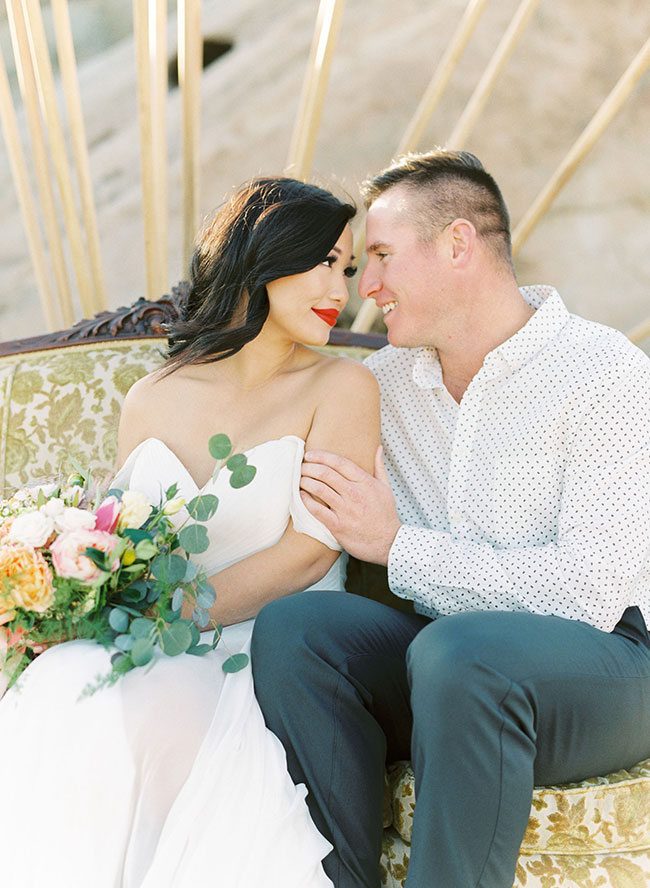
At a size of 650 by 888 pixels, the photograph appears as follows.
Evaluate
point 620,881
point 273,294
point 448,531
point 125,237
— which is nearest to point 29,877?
point 620,881

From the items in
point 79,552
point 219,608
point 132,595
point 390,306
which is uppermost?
point 390,306

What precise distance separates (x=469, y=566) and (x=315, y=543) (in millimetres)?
306

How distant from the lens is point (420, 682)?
4.17 ft

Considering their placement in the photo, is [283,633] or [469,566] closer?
[283,633]

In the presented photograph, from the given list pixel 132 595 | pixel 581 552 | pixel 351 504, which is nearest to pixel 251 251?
pixel 351 504

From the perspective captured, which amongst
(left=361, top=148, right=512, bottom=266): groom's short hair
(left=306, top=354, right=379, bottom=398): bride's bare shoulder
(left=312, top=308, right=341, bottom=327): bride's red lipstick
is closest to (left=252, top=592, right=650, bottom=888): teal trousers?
(left=306, top=354, right=379, bottom=398): bride's bare shoulder

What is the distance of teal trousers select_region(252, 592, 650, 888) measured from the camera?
1169 millimetres

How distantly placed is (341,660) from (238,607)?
1.05 feet

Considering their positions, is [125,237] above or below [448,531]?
above

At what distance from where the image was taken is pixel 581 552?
1474mm

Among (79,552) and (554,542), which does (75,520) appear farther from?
(554,542)

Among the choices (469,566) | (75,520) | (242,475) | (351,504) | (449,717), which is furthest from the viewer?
(351,504)

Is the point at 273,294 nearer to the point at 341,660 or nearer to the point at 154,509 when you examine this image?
the point at 154,509

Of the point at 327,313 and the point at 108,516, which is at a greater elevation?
the point at 327,313
